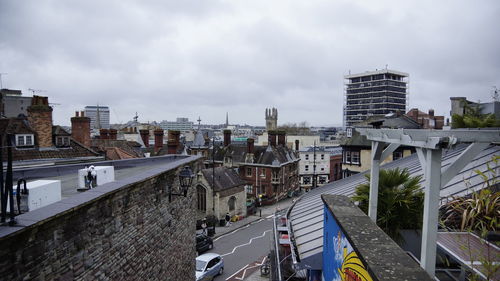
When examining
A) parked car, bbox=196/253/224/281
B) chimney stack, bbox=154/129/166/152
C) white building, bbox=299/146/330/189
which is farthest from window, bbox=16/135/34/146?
white building, bbox=299/146/330/189

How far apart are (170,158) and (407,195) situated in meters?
10.6

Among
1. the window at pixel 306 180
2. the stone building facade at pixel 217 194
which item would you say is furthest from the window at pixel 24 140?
the window at pixel 306 180

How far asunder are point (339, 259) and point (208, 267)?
562 inches

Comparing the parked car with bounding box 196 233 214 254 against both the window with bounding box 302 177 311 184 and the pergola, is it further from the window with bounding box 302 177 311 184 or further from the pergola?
the window with bounding box 302 177 311 184

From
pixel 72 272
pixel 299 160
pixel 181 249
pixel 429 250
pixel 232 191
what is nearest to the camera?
pixel 429 250

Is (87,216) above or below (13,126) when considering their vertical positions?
below

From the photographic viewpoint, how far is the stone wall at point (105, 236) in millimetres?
3566

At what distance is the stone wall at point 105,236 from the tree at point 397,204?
497 centimetres

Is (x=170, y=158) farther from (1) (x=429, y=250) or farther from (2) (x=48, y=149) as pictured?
(1) (x=429, y=250)

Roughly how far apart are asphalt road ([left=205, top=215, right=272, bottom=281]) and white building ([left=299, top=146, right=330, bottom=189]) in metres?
21.5

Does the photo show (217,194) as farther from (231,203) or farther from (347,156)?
(347,156)

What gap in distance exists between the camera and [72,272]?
444cm

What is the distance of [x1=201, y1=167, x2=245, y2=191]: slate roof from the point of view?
99.8 ft

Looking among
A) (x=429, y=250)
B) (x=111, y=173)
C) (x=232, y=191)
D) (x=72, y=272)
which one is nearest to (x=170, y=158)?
→ (x=111, y=173)
